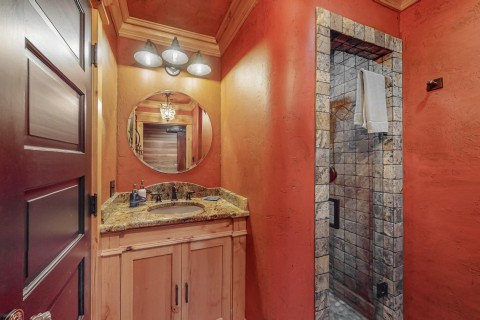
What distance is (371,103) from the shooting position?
4.69 ft

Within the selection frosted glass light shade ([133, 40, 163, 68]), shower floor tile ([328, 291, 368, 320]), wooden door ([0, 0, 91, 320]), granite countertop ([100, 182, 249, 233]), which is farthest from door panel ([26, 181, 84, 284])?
shower floor tile ([328, 291, 368, 320])

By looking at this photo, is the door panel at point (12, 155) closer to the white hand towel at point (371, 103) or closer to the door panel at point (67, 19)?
the door panel at point (67, 19)

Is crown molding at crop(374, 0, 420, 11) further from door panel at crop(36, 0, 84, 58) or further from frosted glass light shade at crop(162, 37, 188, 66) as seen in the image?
door panel at crop(36, 0, 84, 58)

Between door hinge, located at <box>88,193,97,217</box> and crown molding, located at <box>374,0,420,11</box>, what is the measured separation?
2.18 metres

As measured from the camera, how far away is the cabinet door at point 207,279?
141 cm

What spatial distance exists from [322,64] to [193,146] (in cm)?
134

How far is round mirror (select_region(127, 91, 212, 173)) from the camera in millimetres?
1876

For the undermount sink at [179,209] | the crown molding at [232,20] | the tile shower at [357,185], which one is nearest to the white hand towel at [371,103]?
the tile shower at [357,185]

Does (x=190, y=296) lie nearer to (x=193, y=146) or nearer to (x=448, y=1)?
(x=193, y=146)

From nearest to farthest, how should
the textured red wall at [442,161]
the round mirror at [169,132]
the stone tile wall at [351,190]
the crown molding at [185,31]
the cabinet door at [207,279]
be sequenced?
the textured red wall at [442,161]
the cabinet door at [207,279]
the crown molding at [185,31]
the stone tile wall at [351,190]
the round mirror at [169,132]

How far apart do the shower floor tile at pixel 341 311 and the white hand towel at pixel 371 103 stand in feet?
5.16

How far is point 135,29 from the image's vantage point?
1799mm

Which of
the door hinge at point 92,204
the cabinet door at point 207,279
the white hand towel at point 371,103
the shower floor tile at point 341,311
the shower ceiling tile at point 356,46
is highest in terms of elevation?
the shower ceiling tile at point 356,46

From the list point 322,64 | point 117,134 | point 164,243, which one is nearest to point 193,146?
point 117,134
